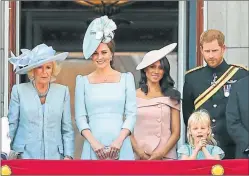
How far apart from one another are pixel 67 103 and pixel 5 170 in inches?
29.7

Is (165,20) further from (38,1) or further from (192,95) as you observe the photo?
(192,95)

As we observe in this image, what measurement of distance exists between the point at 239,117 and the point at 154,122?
633 mm

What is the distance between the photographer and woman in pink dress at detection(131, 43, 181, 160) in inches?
295

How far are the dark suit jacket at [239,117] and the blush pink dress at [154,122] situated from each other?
1.53 ft

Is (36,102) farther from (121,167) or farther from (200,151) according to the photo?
(200,151)

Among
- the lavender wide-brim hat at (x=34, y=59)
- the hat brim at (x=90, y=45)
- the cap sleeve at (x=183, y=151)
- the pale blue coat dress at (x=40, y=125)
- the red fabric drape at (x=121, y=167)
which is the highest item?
the hat brim at (x=90, y=45)

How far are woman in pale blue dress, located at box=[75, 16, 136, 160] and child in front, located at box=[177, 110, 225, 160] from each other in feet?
1.26

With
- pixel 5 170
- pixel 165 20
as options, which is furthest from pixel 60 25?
pixel 5 170

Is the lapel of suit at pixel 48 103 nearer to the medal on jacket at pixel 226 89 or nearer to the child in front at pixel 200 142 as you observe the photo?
the child in front at pixel 200 142

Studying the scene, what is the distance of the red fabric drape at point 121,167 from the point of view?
6.95m

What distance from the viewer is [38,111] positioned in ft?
24.1

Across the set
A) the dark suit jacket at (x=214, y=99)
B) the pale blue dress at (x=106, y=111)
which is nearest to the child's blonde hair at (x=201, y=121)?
the dark suit jacket at (x=214, y=99)

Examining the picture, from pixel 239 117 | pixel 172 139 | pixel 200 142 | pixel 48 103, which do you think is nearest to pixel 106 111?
pixel 48 103

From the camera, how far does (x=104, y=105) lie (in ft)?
23.9
